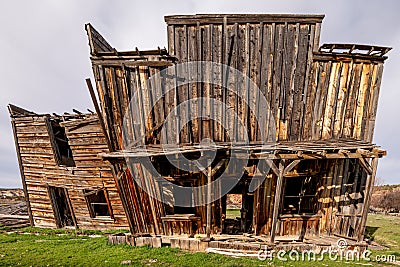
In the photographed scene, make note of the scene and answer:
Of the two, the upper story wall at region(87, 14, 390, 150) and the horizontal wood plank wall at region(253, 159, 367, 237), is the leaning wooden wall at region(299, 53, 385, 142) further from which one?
the horizontal wood plank wall at region(253, 159, 367, 237)

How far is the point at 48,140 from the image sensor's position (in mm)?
14688

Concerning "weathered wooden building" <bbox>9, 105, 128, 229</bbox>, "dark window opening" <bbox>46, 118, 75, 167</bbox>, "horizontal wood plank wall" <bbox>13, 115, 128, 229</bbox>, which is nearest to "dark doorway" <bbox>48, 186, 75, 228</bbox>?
"weathered wooden building" <bbox>9, 105, 128, 229</bbox>

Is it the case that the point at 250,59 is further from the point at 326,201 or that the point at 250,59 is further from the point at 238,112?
the point at 326,201

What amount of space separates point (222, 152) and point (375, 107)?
275 inches

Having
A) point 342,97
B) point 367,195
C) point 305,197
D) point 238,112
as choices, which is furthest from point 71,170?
point 367,195

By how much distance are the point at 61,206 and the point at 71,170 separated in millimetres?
3077

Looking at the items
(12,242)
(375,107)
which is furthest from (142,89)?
(375,107)

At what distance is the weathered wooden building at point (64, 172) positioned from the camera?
13.9 metres

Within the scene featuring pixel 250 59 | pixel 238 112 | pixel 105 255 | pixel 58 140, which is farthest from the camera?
pixel 58 140

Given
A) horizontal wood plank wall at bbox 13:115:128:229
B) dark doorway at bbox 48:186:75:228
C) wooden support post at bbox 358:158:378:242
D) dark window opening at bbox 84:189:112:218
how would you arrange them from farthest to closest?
dark doorway at bbox 48:186:75:228
dark window opening at bbox 84:189:112:218
horizontal wood plank wall at bbox 13:115:128:229
wooden support post at bbox 358:158:378:242

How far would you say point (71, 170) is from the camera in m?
14.5

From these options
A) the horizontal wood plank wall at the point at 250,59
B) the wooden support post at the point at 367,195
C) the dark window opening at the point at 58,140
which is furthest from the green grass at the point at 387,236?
the dark window opening at the point at 58,140

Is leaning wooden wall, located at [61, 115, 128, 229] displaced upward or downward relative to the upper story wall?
downward

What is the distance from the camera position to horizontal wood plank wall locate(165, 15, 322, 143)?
9734 millimetres
